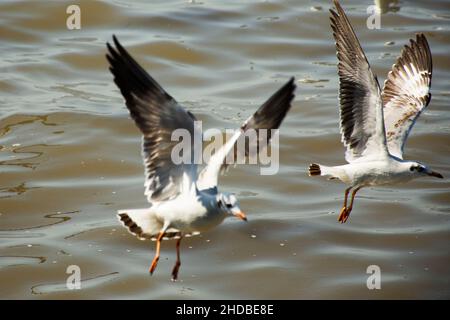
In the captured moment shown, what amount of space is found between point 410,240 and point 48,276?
3.72 metres

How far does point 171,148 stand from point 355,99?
7.28 feet

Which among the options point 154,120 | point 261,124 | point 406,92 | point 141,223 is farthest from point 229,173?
point 154,120

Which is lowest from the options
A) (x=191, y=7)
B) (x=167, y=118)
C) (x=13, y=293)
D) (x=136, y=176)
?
(x=13, y=293)

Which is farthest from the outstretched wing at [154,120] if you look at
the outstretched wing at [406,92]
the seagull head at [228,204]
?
the outstretched wing at [406,92]

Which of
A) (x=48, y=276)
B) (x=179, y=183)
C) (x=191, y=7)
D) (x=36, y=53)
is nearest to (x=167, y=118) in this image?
(x=179, y=183)

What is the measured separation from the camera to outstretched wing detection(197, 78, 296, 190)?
7191mm

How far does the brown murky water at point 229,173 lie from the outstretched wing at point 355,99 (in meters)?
1.36

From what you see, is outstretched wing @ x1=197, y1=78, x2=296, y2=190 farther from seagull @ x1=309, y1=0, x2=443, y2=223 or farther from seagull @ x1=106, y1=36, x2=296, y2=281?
seagull @ x1=309, y1=0, x2=443, y2=223

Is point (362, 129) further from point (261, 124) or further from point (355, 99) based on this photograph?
point (261, 124)

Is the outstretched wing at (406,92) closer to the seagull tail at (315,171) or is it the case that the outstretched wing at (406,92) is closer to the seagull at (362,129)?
the seagull at (362,129)

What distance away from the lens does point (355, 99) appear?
8773 mm

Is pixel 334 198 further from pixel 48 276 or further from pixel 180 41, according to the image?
pixel 180 41

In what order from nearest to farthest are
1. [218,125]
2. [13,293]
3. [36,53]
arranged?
[13,293], [218,125], [36,53]

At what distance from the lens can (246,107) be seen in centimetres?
1272
